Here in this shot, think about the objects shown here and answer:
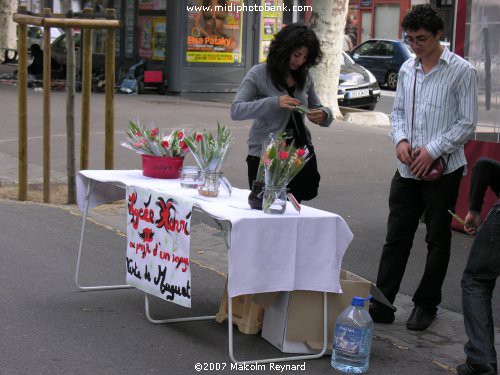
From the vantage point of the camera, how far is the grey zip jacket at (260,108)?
544cm

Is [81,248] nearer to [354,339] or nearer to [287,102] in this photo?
[287,102]

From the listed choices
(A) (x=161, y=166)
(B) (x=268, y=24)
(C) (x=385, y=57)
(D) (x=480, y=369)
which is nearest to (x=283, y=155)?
(A) (x=161, y=166)

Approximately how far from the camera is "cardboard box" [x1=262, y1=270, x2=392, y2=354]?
4738 millimetres

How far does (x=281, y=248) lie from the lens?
454 cm

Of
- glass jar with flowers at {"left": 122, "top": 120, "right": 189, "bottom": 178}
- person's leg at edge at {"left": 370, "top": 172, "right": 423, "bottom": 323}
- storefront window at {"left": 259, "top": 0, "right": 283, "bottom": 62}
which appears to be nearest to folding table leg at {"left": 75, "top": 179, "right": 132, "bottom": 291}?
glass jar with flowers at {"left": 122, "top": 120, "right": 189, "bottom": 178}

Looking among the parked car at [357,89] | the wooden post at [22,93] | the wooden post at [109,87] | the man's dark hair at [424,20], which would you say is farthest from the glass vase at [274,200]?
the parked car at [357,89]

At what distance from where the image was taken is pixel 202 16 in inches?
728

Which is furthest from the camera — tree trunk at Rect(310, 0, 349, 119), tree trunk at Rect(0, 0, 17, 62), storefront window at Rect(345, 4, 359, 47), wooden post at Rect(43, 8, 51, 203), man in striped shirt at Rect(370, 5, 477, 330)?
storefront window at Rect(345, 4, 359, 47)

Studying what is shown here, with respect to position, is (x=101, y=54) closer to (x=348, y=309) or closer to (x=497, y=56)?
(x=497, y=56)

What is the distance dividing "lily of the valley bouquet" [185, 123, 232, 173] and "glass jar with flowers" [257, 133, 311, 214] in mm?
376

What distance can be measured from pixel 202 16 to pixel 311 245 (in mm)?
14438

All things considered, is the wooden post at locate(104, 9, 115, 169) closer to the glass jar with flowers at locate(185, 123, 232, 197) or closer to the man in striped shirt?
the glass jar with flowers at locate(185, 123, 232, 197)

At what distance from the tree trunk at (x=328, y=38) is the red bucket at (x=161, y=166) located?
35.1ft

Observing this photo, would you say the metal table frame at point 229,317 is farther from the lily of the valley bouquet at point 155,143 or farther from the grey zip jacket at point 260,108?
the grey zip jacket at point 260,108
